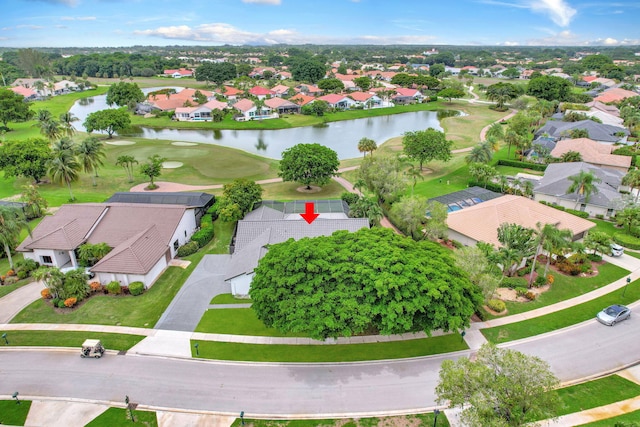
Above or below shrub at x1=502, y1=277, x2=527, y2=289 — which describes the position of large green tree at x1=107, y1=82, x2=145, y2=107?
above

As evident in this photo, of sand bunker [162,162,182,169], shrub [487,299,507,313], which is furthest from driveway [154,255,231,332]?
sand bunker [162,162,182,169]

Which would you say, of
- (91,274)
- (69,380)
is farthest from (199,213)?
(69,380)

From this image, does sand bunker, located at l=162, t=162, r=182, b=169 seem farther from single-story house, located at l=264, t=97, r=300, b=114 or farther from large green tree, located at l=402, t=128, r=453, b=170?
single-story house, located at l=264, t=97, r=300, b=114

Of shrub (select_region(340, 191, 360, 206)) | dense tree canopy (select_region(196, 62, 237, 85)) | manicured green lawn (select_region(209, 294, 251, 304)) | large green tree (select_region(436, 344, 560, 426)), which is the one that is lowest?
manicured green lawn (select_region(209, 294, 251, 304))

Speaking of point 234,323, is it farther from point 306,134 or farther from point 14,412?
point 306,134

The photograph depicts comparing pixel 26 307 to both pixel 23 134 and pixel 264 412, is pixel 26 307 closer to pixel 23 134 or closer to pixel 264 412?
pixel 264 412

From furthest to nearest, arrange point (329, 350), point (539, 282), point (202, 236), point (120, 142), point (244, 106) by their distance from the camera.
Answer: point (244, 106) < point (120, 142) < point (202, 236) < point (539, 282) < point (329, 350)

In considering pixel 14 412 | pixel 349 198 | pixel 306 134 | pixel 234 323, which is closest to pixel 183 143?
pixel 306 134
